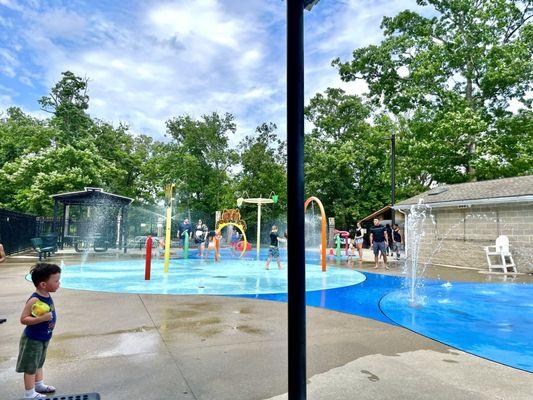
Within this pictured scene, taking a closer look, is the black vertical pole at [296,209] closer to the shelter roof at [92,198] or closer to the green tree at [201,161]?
the shelter roof at [92,198]

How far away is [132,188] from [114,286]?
27.5 metres

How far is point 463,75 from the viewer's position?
2539 centimetres

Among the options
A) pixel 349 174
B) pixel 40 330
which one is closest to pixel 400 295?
pixel 40 330

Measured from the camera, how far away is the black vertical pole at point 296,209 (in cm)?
227

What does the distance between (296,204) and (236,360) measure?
291cm

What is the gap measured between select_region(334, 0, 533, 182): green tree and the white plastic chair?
31.8 feet

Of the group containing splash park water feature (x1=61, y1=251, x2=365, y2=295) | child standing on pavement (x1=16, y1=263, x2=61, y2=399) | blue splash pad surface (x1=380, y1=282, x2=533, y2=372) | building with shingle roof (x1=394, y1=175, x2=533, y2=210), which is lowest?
blue splash pad surface (x1=380, y1=282, x2=533, y2=372)

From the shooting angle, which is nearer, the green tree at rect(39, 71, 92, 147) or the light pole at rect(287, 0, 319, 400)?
the light pole at rect(287, 0, 319, 400)

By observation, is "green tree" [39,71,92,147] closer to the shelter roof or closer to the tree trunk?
the shelter roof

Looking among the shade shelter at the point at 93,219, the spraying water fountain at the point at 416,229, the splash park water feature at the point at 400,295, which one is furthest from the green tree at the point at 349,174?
the splash park water feature at the point at 400,295

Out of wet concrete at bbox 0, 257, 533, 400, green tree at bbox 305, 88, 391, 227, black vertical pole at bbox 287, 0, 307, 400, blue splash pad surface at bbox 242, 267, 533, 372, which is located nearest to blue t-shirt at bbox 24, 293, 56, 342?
wet concrete at bbox 0, 257, 533, 400

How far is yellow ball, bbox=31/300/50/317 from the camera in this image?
3367 mm

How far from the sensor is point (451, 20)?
26.2 meters

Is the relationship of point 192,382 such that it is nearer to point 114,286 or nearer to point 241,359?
point 241,359
